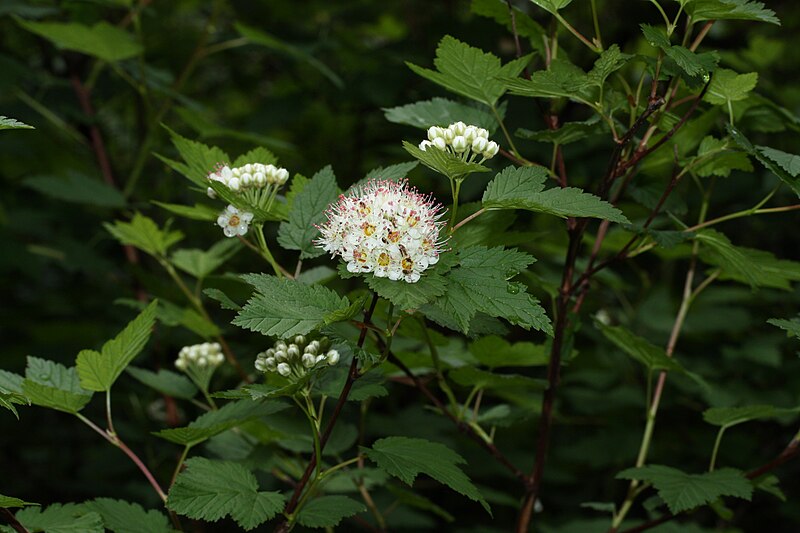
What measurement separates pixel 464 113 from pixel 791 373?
1984mm

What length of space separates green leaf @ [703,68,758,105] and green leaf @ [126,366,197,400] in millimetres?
1187

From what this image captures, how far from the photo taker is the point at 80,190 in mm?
2391

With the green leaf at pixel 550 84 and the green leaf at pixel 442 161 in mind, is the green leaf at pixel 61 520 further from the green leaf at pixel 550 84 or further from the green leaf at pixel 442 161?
the green leaf at pixel 550 84

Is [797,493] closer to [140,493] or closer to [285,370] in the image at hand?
[140,493]

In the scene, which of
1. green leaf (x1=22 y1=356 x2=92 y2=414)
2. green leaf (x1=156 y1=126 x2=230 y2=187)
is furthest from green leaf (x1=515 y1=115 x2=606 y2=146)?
green leaf (x1=22 y1=356 x2=92 y2=414)

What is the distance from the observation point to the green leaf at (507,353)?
5.29 ft

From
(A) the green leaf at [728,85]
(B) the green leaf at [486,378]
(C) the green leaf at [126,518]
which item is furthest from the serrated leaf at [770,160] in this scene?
(C) the green leaf at [126,518]

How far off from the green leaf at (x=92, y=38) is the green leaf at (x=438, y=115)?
1279 mm

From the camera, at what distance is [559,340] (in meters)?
1.46

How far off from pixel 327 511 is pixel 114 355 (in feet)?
1.46

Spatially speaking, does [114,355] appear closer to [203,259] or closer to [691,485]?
[203,259]

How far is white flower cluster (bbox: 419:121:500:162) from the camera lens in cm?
115

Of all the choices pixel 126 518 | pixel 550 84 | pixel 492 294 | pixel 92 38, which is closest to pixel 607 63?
pixel 550 84

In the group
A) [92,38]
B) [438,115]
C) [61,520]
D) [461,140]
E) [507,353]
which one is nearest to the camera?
[461,140]
